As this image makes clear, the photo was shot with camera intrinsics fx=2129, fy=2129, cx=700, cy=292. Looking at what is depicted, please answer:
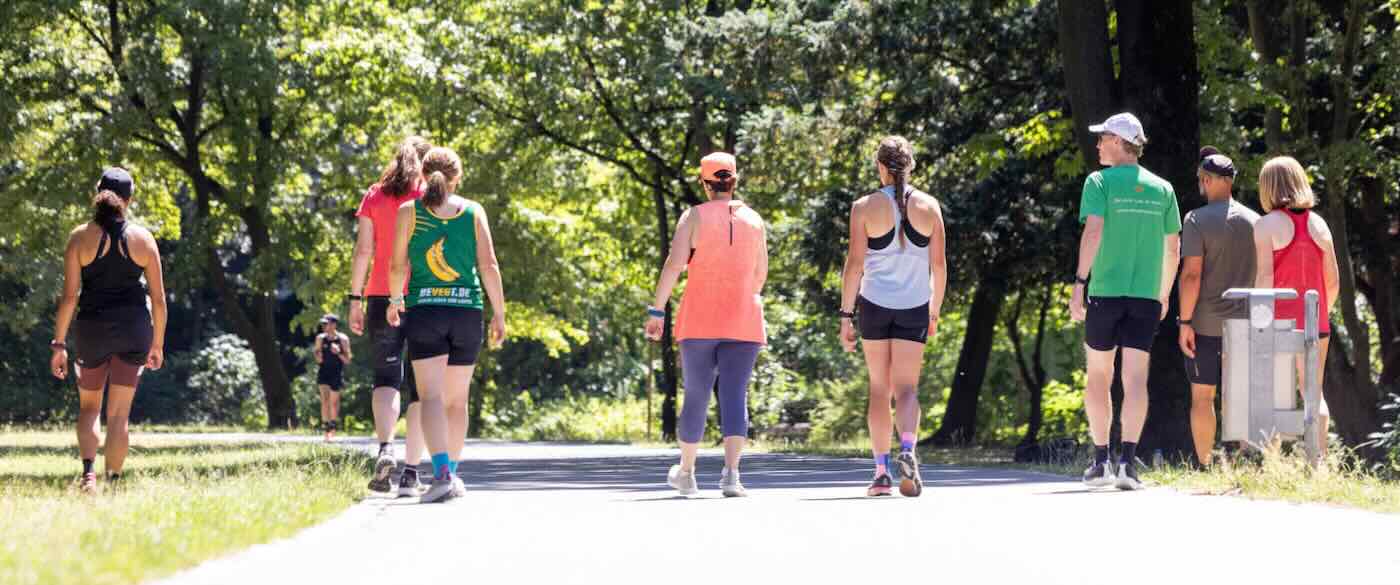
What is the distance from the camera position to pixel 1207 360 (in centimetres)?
1347

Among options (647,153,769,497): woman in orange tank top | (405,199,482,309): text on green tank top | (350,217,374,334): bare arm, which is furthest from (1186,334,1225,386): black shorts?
(350,217,374,334): bare arm

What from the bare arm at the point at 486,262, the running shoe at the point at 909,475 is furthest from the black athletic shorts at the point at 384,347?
the running shoe at the point at 909,475

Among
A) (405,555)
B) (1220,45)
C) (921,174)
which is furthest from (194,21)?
(405,555)

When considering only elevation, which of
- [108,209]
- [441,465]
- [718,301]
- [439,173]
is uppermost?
[439,173]

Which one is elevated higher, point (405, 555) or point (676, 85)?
point (676, 85)

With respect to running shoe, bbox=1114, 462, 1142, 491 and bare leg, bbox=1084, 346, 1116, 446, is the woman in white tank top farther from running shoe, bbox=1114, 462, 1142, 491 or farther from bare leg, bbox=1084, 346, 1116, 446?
running shoe, bbox=1114, 462, 1142, 491

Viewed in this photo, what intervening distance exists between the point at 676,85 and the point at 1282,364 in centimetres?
1722

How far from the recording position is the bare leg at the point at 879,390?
39.0 feet

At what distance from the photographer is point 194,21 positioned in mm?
35375

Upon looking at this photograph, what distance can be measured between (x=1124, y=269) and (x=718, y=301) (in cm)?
235

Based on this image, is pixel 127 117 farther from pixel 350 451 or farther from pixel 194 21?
pixel 350 451

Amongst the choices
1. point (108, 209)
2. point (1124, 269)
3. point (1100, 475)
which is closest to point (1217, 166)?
point (1124, 269)

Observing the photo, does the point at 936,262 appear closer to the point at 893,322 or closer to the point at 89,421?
the point at 893,322

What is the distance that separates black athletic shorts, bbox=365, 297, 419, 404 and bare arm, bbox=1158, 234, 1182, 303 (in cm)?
434
